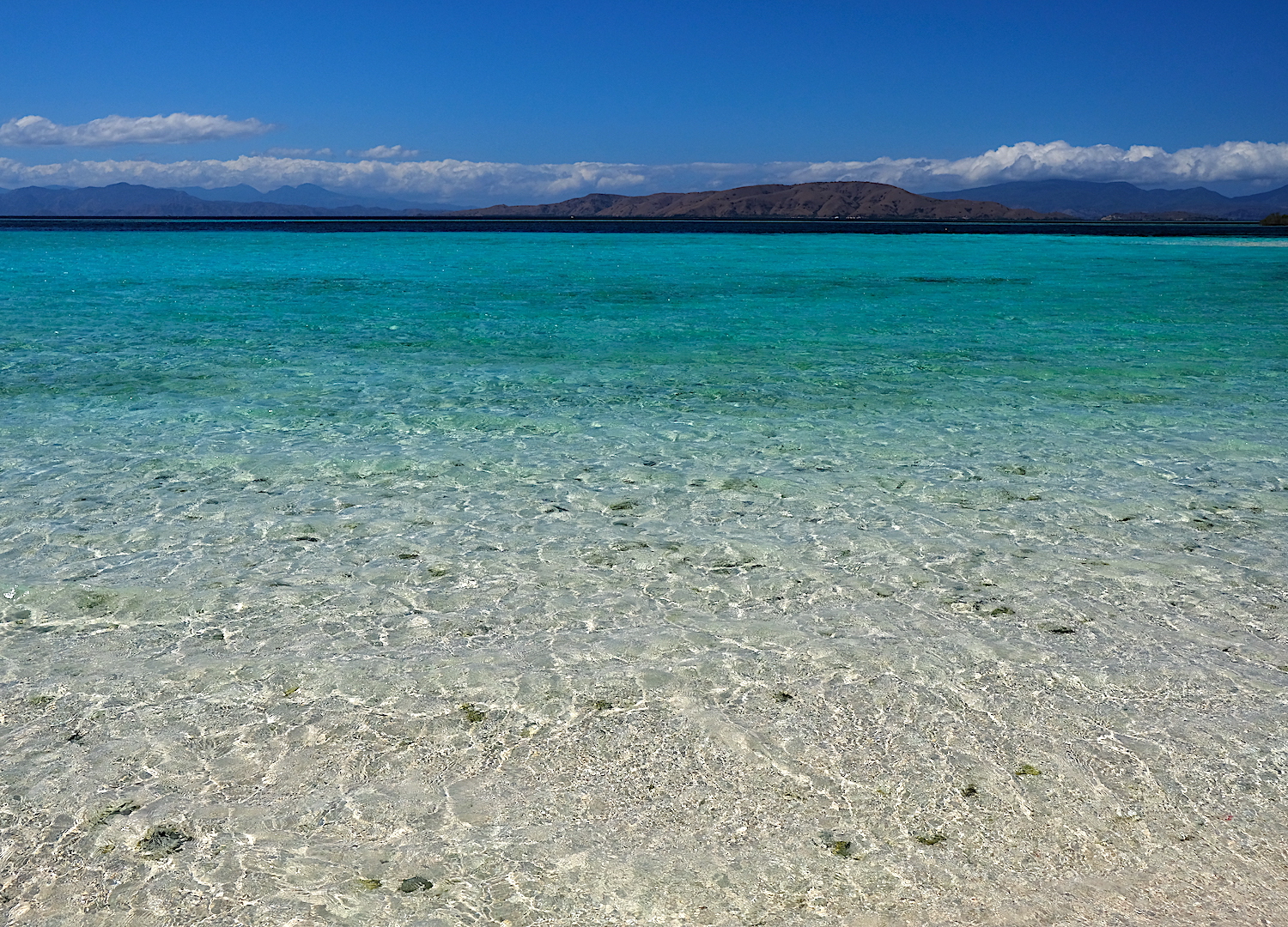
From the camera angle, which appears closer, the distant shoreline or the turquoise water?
the turquoise water

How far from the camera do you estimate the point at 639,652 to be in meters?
4.18

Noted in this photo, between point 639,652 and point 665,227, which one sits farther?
point 665,227

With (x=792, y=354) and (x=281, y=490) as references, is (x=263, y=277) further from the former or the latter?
(x=281, y=490)

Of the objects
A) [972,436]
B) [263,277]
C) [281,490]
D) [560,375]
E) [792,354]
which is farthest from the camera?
[263,277]

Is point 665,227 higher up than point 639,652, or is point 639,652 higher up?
point 665,227

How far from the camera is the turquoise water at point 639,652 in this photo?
9.20 ft

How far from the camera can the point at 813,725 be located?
3594 mm

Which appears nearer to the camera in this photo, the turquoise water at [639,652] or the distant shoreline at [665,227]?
the turquoise water at [639,652]

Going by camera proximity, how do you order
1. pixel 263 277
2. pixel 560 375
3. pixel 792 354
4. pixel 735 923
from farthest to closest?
pixel 263 277
pixel 792 354
pixel 560 375
pixel 735 923

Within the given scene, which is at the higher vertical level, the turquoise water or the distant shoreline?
the distant shoreline

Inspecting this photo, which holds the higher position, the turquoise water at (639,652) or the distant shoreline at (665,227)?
the distant shoreline at (665,227)

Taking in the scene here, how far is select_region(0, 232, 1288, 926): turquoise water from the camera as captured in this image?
2.80 meters

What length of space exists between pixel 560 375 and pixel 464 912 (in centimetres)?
874

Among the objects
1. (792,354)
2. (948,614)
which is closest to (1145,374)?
(792,354)
